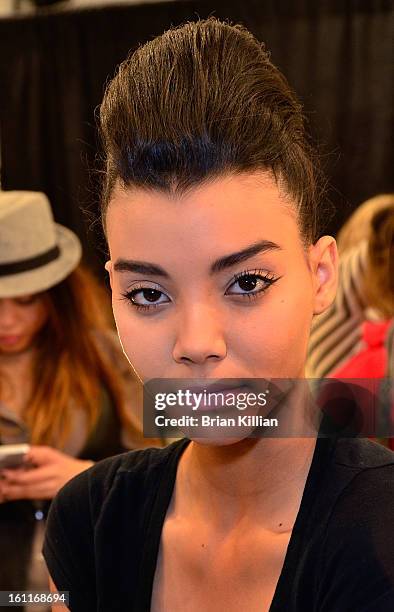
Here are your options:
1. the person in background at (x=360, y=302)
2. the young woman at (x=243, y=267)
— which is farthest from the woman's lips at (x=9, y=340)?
the young woman at (x=243, y=267)

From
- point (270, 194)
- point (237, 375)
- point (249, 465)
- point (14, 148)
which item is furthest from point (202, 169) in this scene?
point (14, 148)

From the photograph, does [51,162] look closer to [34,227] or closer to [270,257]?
[34,227]

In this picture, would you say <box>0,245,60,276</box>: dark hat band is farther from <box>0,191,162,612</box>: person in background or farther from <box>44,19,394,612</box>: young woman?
<box>44,19,394,612</box>: young woman

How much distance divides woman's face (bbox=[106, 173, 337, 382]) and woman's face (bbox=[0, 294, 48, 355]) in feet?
2.37

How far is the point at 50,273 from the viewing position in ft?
4.42

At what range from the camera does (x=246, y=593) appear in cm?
71

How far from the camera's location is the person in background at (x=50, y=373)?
130 cm

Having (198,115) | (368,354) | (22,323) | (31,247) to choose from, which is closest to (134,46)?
(31,247)

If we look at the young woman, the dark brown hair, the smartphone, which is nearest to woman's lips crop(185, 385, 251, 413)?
the young woman

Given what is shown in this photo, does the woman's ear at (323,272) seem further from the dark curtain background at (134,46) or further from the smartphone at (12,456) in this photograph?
the smartphone at (12,456)

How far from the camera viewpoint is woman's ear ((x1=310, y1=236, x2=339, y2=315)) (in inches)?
26.5

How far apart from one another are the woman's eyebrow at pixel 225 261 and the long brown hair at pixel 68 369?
0.75m

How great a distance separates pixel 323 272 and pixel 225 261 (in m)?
0.11

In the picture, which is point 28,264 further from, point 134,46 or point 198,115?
point 198,115
